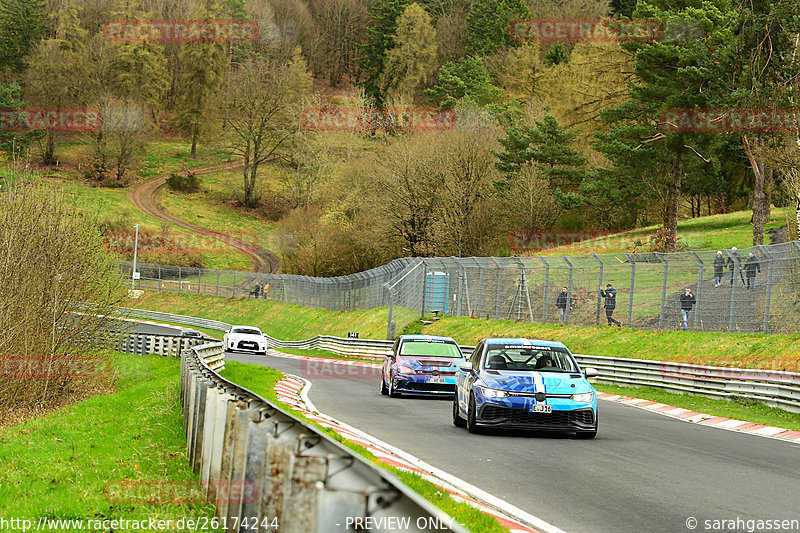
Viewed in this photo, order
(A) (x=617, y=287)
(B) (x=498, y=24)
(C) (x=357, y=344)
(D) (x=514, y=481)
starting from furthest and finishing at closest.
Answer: (B) (x=498, y=24), (C) (x=357, y=344), (A) (x=617, y=287), (D) (x=514, y=481)

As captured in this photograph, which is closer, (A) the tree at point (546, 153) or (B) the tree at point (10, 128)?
(A) the tree at point (546, 153)

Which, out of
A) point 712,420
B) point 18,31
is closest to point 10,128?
point 18,31

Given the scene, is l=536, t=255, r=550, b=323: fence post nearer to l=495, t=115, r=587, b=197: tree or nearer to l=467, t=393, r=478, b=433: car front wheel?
l=467, t=393, r=478, b=433: car front wheel

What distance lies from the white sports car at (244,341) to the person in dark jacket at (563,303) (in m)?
18.0

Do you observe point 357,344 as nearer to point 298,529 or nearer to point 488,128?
point 488,128

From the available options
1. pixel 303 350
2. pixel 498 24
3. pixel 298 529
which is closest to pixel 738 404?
pixel 298 529

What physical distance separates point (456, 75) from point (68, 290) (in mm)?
85542

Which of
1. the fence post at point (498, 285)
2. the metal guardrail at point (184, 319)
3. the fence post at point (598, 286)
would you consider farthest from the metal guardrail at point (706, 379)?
the metal guardrail at point (184, 319)

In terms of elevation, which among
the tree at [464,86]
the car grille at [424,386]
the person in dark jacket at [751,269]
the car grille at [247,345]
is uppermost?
the tree at [464,86]

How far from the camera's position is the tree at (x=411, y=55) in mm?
114688

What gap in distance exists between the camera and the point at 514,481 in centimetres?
980

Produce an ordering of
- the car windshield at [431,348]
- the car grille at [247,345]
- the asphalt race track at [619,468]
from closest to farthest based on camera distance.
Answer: the asphalt race track at [619,468], the car windshield at [431,348], the car grille at [247,345]

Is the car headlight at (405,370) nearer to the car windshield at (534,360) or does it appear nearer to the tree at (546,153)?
the car windshield at (534,360)

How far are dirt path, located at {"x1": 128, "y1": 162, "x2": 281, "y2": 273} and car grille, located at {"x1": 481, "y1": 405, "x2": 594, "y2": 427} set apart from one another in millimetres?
73494
